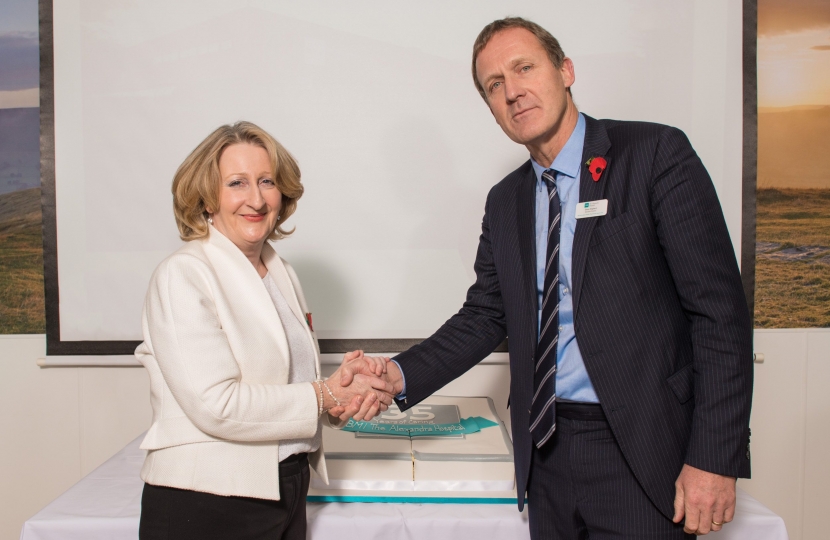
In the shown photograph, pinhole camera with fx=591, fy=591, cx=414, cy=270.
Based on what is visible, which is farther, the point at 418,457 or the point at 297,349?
the point at 418,457

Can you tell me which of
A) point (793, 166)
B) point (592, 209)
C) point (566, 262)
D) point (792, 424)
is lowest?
point (792, 424)

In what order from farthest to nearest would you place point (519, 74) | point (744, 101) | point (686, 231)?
point (744, 101) < point (519, 74) < point (686, 231)

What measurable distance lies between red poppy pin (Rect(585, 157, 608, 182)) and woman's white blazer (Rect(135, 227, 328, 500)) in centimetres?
81

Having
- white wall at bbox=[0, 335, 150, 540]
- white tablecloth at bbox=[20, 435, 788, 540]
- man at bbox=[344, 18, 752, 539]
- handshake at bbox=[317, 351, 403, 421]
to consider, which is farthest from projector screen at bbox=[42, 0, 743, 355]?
white tablecloth at bbox=[20, 435, 788, 540]

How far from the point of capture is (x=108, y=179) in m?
2.61

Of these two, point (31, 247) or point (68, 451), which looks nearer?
point (68, 451)

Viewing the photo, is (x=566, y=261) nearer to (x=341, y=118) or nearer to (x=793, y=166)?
(x=341, y=118)

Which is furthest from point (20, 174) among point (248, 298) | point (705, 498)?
point (705, 498)

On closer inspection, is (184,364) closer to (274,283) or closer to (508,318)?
(274,283)

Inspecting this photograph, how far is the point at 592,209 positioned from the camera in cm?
133

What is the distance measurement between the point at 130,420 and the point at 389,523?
182 cm

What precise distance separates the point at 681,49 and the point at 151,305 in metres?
2.33

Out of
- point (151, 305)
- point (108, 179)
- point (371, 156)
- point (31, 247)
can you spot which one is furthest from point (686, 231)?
point (31, 247)

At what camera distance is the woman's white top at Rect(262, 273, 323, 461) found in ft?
4.69
